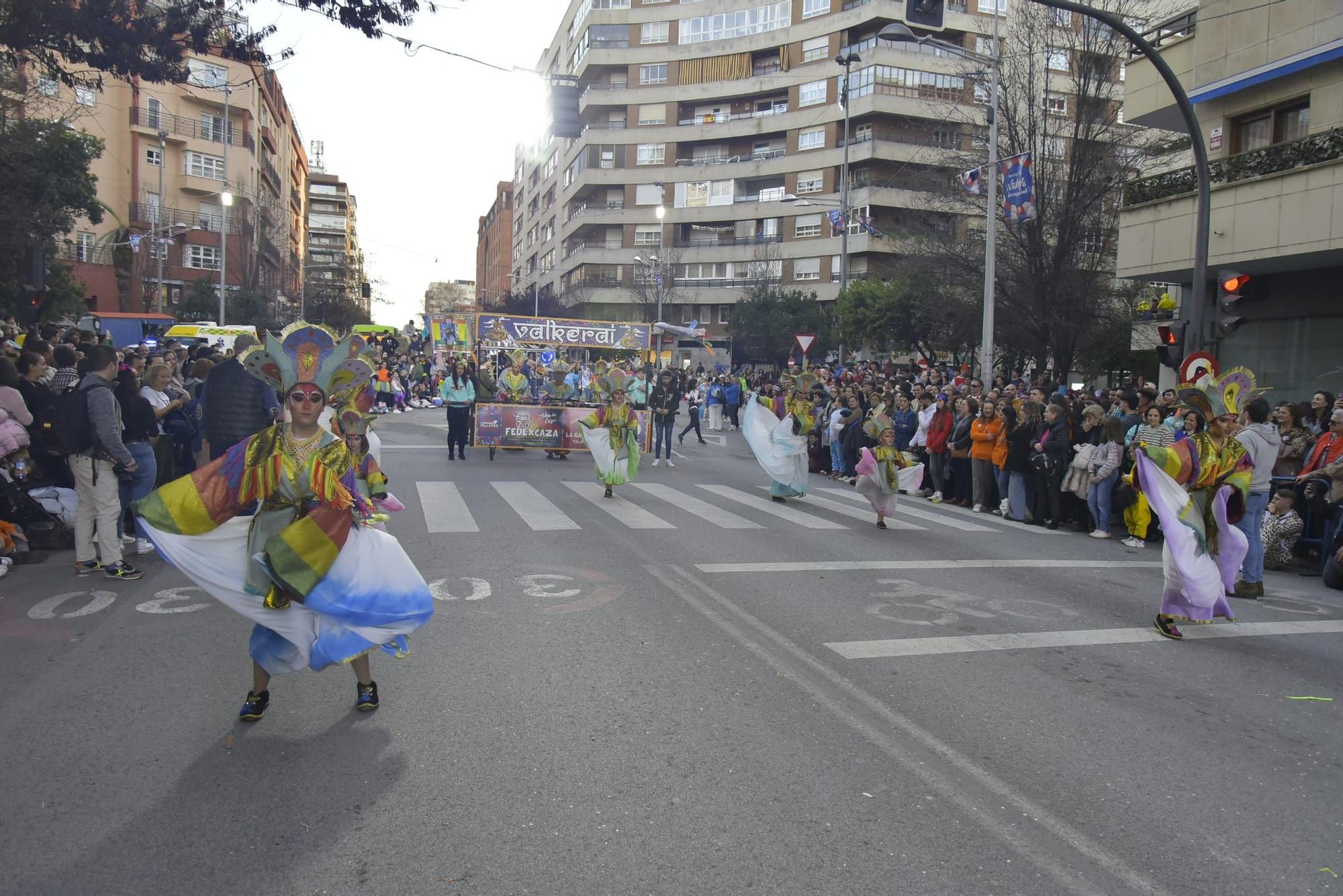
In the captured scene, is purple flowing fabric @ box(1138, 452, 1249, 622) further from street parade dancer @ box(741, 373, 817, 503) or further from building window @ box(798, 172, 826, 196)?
building window @ box(798, 172, 826, 196)

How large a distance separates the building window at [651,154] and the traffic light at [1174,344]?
55565 millimetres

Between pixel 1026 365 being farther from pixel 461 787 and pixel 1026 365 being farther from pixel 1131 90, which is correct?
pixel 461 787

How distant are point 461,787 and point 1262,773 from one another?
366 cm

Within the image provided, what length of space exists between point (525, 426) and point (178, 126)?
46.2 meters

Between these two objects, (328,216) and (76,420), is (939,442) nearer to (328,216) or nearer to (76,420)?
(76,420)

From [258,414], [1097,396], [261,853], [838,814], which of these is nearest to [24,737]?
[261,853]

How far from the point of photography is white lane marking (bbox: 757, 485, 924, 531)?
12.5m

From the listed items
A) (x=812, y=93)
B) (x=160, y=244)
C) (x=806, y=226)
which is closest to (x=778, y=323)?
(x=806, y=226)

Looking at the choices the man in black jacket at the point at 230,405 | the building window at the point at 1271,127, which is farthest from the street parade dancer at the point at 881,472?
the building window at the point at 1271,127

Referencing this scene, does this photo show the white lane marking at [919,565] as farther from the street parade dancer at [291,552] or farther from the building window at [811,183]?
the building window at [811,183]

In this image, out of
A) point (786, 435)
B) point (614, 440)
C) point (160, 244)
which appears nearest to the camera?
point (786, 435)

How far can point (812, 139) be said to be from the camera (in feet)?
193

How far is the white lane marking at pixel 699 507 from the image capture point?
39.0 ft

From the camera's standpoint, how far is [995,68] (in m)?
20.8
